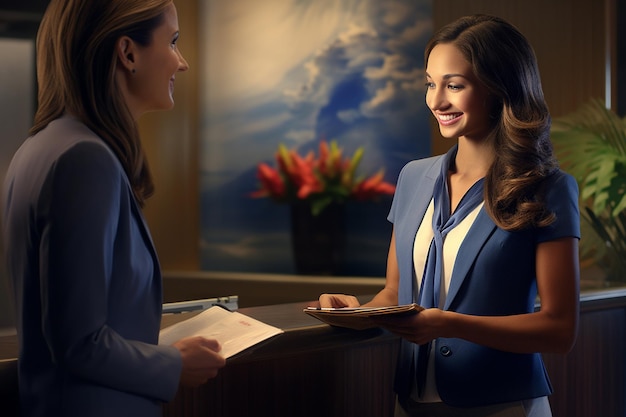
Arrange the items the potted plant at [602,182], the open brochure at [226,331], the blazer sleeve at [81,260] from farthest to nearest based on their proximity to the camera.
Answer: the potted plant at [602,182], the open brochure at [226,331], the blazer sleeve at [81,260]

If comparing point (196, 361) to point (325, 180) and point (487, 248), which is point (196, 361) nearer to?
point (487, 248)

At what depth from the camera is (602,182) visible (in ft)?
13.3

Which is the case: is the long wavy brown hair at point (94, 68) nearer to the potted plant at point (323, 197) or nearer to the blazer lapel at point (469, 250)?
the blazer lapel at point (469, 250)

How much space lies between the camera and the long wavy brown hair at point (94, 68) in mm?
1395

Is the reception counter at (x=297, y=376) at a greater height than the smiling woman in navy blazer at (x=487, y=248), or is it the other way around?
the smiling woman in navy blazer at (x=487, y=248)

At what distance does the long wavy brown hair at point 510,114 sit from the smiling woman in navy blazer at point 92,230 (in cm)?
81

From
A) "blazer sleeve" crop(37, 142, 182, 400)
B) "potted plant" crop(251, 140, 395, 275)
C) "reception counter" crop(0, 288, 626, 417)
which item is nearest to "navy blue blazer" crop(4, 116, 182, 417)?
"blazer sleeve" crop(37, 142, 182, 400)

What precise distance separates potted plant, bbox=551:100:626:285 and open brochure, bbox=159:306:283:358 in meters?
2.63

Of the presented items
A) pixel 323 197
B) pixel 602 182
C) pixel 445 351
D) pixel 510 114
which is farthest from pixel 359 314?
pixel 323 197

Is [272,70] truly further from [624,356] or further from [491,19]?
[491,19]

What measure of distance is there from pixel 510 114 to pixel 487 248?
0.32 meters

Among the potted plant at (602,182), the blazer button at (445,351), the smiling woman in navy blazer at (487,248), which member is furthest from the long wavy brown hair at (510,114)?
the potted plant at (602,182)

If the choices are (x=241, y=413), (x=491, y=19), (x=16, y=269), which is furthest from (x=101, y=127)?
(x=491, y=19)

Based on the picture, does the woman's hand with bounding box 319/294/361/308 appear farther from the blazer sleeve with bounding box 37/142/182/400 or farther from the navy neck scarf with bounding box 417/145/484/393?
the blazer sleeve with bounding box 37/142/182/400
